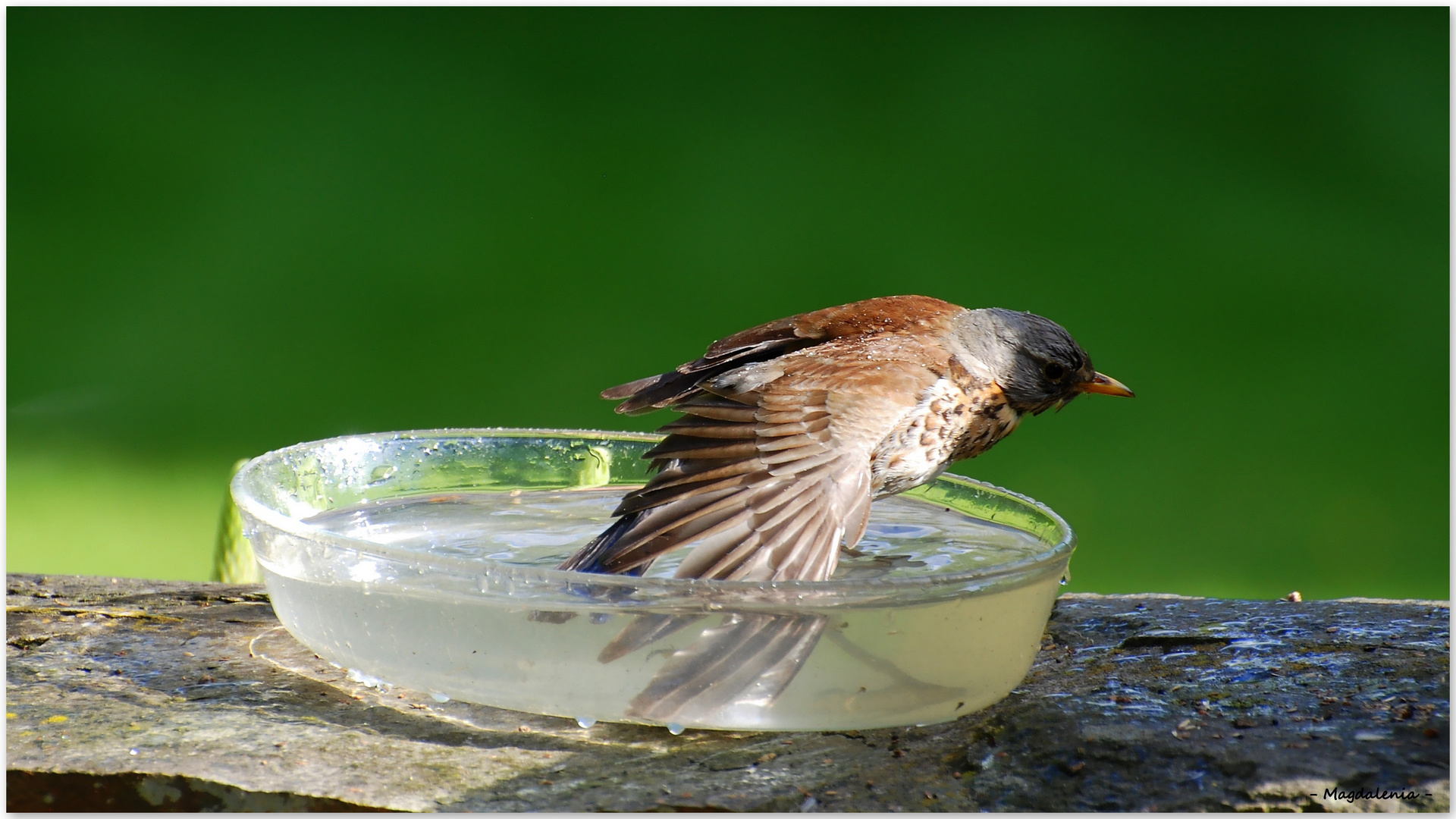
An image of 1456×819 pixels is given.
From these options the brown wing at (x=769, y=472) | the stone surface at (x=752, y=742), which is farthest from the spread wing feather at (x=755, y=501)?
the stone surface at (x=752, y=742)

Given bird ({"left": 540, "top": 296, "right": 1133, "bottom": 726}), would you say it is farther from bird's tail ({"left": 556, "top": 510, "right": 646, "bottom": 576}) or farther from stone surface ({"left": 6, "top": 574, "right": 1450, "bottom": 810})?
stone surface ({"left": 6, "top": 574, "right": 1450, "bottom": 810})

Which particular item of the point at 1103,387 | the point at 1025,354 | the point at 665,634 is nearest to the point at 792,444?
the point at 665,634

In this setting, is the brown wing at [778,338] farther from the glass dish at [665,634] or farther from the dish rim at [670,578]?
the glass dish at [665,634]

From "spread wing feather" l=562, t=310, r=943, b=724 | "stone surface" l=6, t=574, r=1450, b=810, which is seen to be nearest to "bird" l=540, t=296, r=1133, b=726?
"spread wing feather" l=562, t=310, r=943, b=724

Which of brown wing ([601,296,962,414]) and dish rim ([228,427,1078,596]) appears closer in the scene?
dish rim ([228,427,1078,596])

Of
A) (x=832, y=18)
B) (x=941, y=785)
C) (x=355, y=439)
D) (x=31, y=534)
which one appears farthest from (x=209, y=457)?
(x=941, y=785)

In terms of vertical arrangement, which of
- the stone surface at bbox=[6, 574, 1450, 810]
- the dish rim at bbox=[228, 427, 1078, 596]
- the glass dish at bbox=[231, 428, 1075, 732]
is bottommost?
the stone surface at bbox=[6, 574, 1450, 810]
